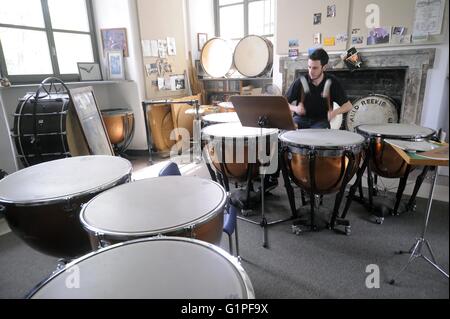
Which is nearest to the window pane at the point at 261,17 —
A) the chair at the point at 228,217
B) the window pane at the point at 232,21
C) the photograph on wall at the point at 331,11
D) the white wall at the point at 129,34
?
the window pane at the point at 232,21

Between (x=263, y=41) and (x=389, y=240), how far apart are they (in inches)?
127

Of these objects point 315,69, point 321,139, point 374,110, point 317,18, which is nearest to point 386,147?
point 321,139

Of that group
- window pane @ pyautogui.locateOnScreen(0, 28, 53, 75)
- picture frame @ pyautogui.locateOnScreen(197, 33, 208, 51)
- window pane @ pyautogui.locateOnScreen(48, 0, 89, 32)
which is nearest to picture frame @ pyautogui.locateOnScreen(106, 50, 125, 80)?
window pane @ pyautogui.locateOnScreen(48, 0, 89, 32)

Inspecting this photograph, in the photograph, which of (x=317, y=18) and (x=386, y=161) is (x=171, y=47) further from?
(x=386, y=161)

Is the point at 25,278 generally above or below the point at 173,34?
below

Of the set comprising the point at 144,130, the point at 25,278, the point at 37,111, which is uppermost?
the point at 37,111

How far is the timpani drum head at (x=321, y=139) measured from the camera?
1.92 metres

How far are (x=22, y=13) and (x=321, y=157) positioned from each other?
3.68m

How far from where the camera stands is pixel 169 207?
1187mm

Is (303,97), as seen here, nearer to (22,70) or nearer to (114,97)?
(114,97)

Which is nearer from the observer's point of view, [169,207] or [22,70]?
[169,207]

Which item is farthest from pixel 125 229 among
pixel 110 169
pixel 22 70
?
pixel 22 70

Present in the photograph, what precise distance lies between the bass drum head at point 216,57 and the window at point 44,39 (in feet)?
5.50

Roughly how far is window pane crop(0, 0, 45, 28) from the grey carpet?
8.05 ft
